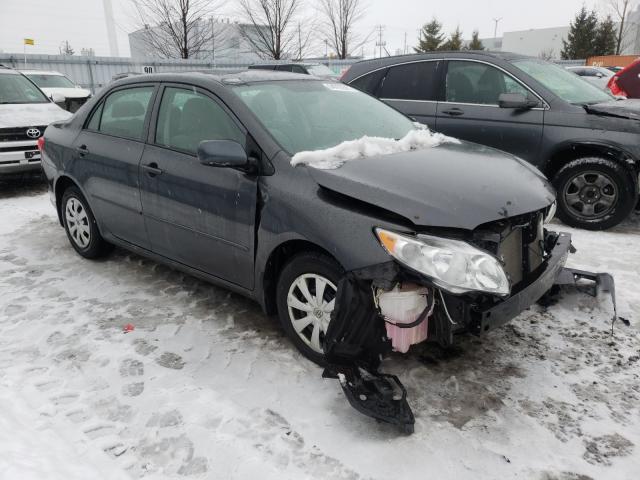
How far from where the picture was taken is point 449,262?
243cm

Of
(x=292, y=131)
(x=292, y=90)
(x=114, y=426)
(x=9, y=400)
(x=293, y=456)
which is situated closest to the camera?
(x=293, y=456)

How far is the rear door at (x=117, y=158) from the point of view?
399 cm

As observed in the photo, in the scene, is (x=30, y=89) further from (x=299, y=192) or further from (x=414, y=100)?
(x=299, y=192)

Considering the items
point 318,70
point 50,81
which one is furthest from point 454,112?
point 50,81

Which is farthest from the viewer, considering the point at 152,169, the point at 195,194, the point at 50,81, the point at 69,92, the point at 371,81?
the point at 50,81

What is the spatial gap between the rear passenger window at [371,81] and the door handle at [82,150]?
11.3ft

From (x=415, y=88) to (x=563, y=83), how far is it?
5.38ft

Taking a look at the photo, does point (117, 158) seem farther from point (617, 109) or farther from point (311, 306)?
point (617, 109)

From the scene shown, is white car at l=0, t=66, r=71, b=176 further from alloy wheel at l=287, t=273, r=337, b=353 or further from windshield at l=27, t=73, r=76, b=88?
windshield at l=27, t=73, r=76, b=88

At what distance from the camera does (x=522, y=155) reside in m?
5.62

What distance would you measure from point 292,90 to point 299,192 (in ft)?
3.74

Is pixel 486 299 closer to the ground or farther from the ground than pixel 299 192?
closer to the ground

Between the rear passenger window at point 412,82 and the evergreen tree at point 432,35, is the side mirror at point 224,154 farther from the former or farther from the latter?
the evergreen tree at point 432,35

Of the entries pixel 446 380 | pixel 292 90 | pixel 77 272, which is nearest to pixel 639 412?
pixel 446 380
